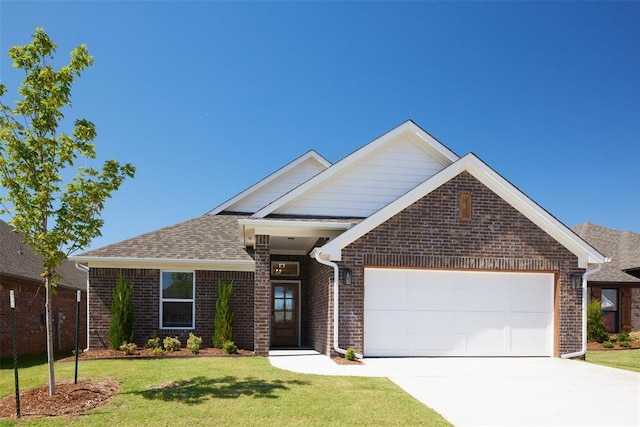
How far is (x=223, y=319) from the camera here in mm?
14703

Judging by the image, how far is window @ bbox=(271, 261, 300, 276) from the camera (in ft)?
57.7

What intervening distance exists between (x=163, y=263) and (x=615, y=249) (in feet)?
67.9

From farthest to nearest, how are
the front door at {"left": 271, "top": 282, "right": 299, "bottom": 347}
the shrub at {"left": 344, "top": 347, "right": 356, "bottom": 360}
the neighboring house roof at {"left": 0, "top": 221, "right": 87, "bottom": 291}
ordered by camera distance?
the front door at {"left": 271, "top": 282, "right": 299, "bottom": 347}, the neighboring house roof at {"left": 0, "top": 221, "right": 87, "bottom": 291}, the shrub at {"left": 344, "top": 347, "right": 356, "bottom": 360}

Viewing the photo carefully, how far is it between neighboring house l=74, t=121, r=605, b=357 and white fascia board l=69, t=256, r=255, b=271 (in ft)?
0.16

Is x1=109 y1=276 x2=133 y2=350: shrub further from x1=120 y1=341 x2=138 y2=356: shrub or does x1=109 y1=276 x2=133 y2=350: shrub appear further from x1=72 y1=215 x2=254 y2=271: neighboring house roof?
x1=72 y1=215 x2=254 y2=271: neighboring house roof

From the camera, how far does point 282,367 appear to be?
11.2 metres

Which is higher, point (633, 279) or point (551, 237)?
point (551, 237)

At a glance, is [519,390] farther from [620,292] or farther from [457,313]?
[620,292]

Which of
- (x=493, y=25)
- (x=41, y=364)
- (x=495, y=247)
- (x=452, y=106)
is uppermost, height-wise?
(x=493, y=25)

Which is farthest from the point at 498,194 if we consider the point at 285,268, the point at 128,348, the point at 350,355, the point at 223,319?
the point at 128,348

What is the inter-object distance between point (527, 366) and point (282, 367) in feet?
18.7

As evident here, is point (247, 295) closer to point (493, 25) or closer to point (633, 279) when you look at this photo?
point (493, 25)

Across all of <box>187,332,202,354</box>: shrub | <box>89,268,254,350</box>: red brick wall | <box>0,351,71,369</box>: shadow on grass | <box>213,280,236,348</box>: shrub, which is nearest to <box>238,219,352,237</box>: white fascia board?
<box>213,280,236,348</box>: shrub

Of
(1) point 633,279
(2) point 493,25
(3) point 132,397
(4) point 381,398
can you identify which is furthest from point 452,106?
(3) point 132,397
